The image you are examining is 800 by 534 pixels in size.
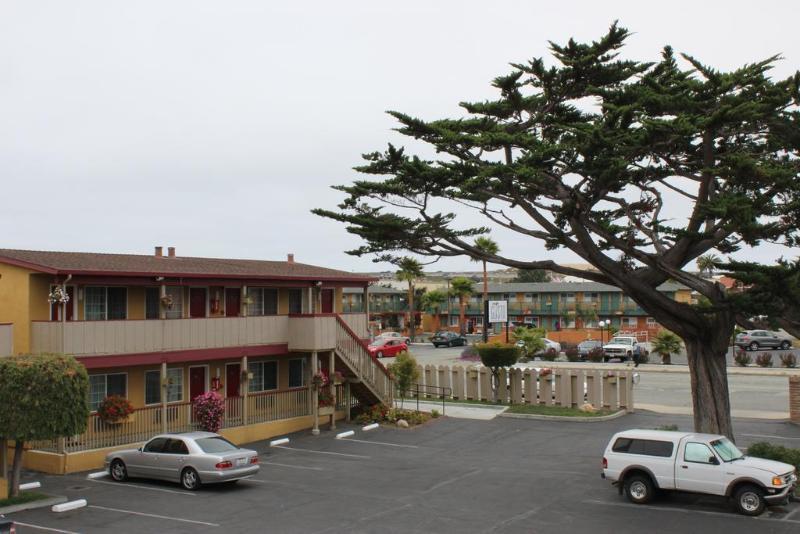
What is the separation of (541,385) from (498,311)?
1023 inches

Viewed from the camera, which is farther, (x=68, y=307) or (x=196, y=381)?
(x=196, y=381)

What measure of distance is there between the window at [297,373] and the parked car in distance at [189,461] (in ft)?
39.7

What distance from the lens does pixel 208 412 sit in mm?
27953

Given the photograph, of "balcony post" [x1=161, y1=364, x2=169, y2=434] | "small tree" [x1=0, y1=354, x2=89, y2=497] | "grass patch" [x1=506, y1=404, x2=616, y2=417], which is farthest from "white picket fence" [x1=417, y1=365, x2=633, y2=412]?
"small tree" [x1=0, y1=354, x2=89, y2=497]

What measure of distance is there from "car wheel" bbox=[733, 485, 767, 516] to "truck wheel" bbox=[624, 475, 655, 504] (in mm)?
1948

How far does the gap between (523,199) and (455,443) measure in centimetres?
972

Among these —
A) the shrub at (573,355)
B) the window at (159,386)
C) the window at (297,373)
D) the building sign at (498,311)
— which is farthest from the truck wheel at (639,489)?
the building sign at (498,311)

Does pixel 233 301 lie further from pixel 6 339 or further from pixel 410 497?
pixel 410 497

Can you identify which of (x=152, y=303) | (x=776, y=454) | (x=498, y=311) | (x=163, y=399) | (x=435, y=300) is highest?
(x=435, y=300)

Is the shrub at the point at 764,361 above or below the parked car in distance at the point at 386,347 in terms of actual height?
below

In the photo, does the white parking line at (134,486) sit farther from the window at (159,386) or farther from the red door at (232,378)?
the red door at (232,378)

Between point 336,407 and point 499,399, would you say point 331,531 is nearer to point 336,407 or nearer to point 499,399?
point 336,407

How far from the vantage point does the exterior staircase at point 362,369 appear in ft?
107

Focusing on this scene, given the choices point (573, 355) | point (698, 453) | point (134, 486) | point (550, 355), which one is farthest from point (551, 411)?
point (550, 355)
